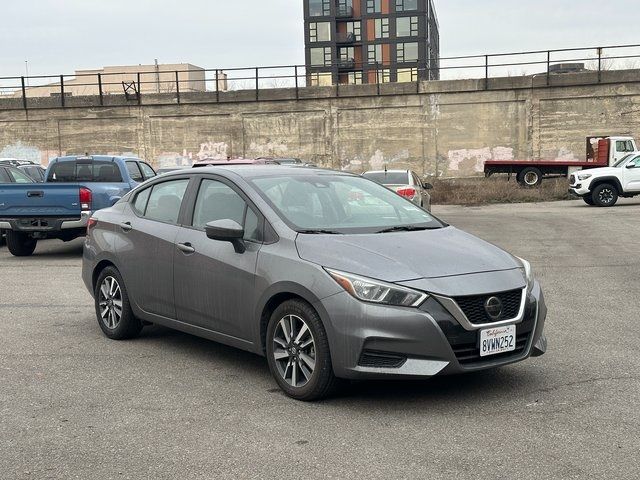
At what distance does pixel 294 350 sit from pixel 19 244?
33.0ft

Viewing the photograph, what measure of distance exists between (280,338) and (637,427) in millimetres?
2303

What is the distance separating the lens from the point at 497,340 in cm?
476

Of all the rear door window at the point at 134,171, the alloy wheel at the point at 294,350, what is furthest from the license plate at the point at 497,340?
the rear door window at the point at 134,171

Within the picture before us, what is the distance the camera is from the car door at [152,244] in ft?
20.2

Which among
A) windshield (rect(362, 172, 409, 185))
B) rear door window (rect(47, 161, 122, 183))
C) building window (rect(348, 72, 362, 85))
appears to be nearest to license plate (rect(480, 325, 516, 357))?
rear door window (rect(47, 161, 122, 183))

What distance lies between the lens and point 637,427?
4.39 metres

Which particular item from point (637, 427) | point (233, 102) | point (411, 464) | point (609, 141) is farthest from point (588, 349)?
point (233, 102)

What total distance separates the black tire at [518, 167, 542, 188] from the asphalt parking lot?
26273 millimetres

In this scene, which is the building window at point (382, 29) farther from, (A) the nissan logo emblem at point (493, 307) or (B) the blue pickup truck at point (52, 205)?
(A) the nissan logo emblem at point (493, 307)

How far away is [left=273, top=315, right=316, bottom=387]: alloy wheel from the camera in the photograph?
490 centimetres

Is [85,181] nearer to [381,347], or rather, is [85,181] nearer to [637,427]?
[381,347]

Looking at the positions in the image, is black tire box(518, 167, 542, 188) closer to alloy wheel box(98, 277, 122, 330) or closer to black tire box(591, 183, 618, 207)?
black tire box(591, 183, 618, 207)

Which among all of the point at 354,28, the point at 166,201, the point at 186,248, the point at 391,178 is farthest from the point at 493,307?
the point at 354,28

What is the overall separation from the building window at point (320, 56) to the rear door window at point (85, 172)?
271 ft
